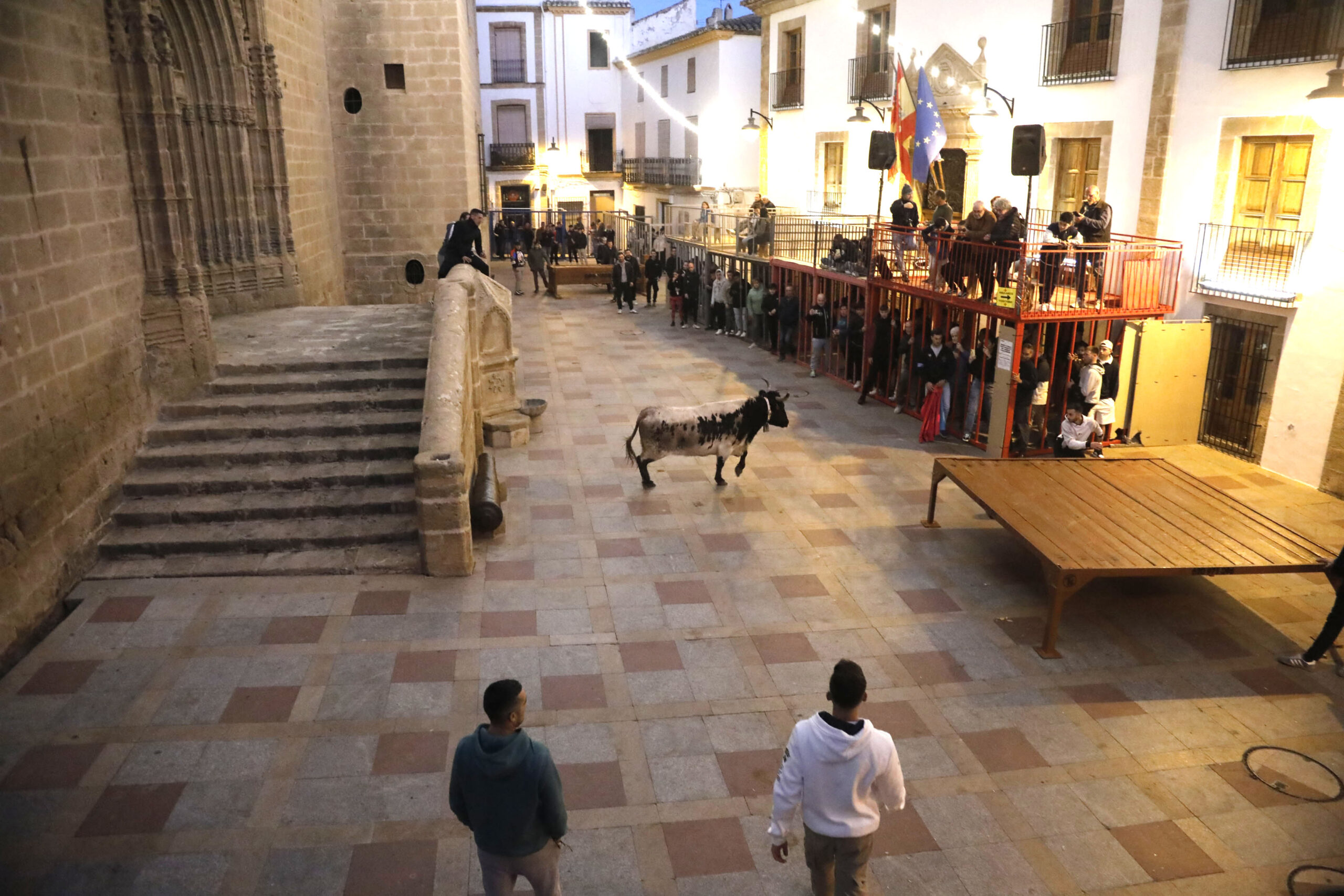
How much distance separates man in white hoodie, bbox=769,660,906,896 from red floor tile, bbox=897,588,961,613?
4.13 meters

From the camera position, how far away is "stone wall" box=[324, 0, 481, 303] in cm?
1717

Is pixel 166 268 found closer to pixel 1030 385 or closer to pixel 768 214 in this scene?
pixel 1030 385

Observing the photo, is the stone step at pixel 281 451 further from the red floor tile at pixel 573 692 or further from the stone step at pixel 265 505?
the red floor tile at pixel 573 692

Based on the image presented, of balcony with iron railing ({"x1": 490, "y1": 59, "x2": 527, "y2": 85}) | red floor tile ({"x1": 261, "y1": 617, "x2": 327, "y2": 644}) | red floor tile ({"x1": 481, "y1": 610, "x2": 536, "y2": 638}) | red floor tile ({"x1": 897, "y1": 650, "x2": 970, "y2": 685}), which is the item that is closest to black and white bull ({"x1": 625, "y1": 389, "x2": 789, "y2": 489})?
red floor tile ({"x1": 481, "y1": 610, "x2": 536, "y2": 638})

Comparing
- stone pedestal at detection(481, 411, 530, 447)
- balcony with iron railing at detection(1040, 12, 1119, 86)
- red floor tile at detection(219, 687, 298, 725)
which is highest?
balcony with iron railing at detection(1040, 12, 1119, 86)

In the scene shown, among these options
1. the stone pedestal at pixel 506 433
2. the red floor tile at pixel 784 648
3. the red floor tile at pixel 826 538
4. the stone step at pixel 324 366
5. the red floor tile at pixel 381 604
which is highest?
the stone step at pixel 324 366

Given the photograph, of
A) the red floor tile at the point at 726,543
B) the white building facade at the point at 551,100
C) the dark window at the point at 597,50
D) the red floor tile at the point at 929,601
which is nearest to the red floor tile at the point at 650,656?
the red floor tile at the point at 726,543

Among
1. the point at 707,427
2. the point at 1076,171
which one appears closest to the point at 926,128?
the point at 1076,171

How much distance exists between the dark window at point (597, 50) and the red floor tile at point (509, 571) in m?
36.0

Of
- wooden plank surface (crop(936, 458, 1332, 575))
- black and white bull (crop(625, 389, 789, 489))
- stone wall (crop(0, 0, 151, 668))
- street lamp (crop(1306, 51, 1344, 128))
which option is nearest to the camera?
stone wall (crop(0, 0, 151, 668))

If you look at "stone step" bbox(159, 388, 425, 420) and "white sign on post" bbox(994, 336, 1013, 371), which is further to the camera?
"white sign on post" bbox(994, 336, 1013, 371)

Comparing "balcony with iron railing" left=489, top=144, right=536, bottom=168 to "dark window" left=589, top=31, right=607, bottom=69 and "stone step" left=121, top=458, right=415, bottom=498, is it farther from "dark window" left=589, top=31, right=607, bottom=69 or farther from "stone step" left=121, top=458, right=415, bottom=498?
"stone step" left=121, top=458, right=415, bottom=498

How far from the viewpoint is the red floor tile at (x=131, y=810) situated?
5250 mm

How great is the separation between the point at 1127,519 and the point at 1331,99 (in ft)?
19.7
